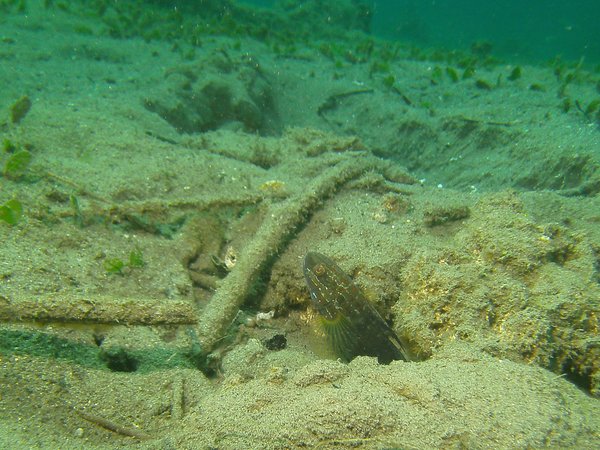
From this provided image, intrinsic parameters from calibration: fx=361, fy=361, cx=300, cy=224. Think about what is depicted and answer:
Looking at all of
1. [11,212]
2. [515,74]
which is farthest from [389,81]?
[11,212]

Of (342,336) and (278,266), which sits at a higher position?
(278,266)

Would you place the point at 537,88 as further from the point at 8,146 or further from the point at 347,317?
the point at 8,146

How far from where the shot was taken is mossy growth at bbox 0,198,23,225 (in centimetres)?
295

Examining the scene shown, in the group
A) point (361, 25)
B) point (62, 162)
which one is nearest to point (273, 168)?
point (62, 162)

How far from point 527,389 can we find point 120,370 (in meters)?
2.54

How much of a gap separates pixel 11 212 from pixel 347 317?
2927mm

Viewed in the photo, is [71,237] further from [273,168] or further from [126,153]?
[273,168]

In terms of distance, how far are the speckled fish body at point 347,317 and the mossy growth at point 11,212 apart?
8.24 feet

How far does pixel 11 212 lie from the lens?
9.80ft

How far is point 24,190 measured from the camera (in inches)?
137

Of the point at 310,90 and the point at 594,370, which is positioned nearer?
the point at 594,370

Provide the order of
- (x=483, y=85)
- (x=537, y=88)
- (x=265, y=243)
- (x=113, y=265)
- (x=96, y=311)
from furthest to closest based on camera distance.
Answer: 1. (x=483, y=85)
2. (x=537, y=88)
3. (x=265, y=243)
4. (x=113, y=265)
5. (x=96, y=311)

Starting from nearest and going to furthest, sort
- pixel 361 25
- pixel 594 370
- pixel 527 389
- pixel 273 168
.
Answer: pixel 527 389 → pixel 594 370 → pixel 273 168 → pixel 361 25

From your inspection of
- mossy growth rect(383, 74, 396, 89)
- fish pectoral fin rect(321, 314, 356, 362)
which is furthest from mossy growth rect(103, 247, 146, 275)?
mossy growth rect(383, 74, 396, 89)
